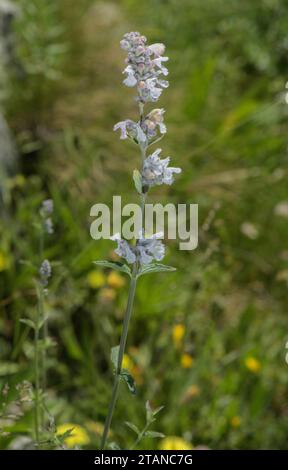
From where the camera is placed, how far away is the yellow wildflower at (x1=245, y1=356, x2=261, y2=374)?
223cm

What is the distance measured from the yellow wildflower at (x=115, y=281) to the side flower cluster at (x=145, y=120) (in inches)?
49.5

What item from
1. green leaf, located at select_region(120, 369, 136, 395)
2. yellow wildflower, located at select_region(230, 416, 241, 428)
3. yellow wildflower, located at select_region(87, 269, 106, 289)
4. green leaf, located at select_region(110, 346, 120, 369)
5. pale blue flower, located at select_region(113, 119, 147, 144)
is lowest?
green leaf, located at select_region(120, 369, 136, 395)

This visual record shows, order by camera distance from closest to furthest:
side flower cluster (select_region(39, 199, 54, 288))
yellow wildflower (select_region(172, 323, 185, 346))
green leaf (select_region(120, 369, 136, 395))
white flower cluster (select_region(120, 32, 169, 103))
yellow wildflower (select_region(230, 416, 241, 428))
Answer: white flower cluster (select_region(120, 32, 169, 103)), green leaf (select_region(120, 369, 136, 395)), side flower cluster (select_region(39, 199, 54, 288)), yellow wildflower (select_region(230, 416, 241, 428)), yellow wildflower (select_region(172, 323, 185, 346))

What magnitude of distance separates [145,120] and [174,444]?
1.10 meters

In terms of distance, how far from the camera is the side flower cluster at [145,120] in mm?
1113

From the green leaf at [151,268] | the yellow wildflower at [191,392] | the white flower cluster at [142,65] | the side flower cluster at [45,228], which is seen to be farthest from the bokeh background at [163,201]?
the white flower cluster at [142,65]

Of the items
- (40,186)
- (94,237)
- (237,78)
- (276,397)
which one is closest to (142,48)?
(94,237)

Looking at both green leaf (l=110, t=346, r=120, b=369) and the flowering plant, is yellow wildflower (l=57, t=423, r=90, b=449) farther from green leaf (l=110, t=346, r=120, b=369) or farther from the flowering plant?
the flowering plant

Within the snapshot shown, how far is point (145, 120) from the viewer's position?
1.15 m

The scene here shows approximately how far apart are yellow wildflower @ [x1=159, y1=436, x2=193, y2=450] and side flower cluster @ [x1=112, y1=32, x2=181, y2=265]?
2.96 ft

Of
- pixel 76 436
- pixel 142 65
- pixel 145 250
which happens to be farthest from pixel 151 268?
pixel 76 436

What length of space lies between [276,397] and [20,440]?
94 centimetres

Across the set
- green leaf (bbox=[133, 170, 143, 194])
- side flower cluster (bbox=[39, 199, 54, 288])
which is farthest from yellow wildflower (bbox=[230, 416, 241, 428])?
green leaf (bbox=[133, 170, 143, 194])

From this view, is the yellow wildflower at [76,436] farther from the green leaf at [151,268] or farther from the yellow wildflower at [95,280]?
the green leaf at [151,268]
